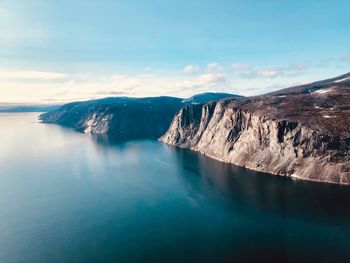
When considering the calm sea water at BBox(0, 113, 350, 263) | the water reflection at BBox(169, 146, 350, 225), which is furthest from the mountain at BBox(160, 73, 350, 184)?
the calm sea water at BBox(0, 113, 350, 263)

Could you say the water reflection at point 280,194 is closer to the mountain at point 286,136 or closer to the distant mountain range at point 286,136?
the distant mountain range at point 286,136

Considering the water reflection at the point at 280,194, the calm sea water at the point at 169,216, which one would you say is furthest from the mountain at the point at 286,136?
the calm sea water at the point at 169,216

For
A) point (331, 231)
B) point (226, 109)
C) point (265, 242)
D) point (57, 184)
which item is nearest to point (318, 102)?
point (226, 109)

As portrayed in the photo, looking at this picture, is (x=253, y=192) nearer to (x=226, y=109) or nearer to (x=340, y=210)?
(x=340, y=210)

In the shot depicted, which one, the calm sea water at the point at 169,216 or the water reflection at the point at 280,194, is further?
the water reflection at the point at 280,194

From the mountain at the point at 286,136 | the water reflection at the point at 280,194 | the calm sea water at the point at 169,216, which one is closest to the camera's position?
Answer: the calm sea water at the point at 169,216

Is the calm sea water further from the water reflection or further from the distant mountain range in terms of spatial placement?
the distant mountain range

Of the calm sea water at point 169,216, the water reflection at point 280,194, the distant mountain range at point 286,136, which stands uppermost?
the distant mountain range at point 286,136
